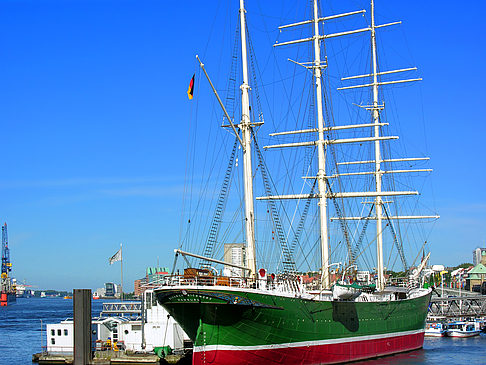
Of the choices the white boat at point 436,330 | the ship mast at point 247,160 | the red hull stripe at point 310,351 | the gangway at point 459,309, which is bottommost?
the white boat at point 436,330

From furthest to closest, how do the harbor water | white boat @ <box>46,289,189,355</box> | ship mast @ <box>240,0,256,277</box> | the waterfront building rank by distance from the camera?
the waterfront building
the harbor water
white boat @ <box>46,289,189,355</box>
ship mast @ <box>240,0,256,277</box>

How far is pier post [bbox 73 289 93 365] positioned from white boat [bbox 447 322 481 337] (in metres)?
53.0

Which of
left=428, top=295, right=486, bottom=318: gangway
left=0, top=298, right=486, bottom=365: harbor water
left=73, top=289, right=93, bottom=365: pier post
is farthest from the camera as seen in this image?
left=428, top=295, right=486, bottom=318: gangway

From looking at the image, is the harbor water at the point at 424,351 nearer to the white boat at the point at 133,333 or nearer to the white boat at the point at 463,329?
the white boat at the point at 463,329

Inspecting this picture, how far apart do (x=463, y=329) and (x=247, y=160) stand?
53735 mm

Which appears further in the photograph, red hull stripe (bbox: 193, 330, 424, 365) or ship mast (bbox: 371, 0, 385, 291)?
ship mast (bbox: 371, 0, 385, 291)

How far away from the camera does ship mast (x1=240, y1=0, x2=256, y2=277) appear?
4244 centimetres

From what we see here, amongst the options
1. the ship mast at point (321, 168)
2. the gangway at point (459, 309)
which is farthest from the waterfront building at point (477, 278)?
the ship mast at point (321, 168)

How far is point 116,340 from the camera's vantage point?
179 ft

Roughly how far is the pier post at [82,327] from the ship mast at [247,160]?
1368 centimetres

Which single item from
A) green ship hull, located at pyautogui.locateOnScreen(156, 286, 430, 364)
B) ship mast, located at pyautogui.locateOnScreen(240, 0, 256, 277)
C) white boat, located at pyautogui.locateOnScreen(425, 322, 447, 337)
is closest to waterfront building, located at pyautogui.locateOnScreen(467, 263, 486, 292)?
white boat, located at pyautogui.locateOnScreen(425, 322, 447, 337)

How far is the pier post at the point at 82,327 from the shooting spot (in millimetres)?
47250

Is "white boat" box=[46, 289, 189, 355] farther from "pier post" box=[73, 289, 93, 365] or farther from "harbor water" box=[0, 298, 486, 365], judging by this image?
"harbor water" box=[0, 298, 486, 365]

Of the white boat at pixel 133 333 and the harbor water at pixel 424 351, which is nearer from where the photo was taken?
the white boat at pixel 133 333
